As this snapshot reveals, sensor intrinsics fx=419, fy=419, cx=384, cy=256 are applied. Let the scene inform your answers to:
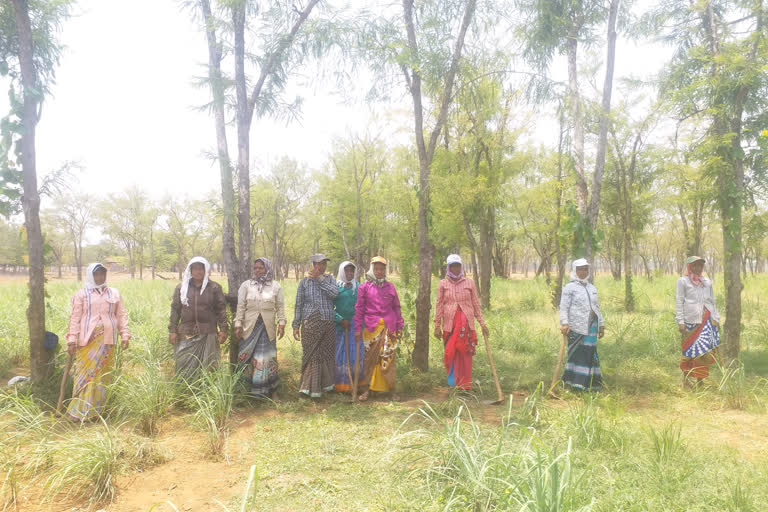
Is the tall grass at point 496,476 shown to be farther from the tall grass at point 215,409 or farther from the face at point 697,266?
the face at point 697,266

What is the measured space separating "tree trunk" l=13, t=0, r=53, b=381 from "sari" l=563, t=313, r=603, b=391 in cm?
631

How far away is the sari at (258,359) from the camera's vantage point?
4859 millimetres

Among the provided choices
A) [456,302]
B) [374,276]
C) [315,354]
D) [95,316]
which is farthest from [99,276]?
[456,302]

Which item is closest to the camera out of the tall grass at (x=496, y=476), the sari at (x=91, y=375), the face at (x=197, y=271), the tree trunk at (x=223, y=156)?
the tall grass at (x=496, y=476)


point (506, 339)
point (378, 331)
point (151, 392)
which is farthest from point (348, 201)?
point (151, 392)

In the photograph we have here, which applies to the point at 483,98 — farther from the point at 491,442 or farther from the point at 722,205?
the point at 491,442

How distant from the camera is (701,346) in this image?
205 inches

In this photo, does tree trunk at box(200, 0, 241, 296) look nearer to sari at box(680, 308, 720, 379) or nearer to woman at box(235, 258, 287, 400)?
woman at box(235, 258, 287, 400)

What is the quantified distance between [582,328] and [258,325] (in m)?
3.94

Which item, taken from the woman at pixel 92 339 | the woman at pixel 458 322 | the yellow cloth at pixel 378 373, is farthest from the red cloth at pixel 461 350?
the woman at pixel 92 339

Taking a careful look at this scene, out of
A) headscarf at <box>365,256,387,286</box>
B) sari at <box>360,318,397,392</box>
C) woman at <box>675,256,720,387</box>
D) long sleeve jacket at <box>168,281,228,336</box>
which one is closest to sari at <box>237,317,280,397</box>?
long sleeve jacket at <box>168,281,228,336</box>

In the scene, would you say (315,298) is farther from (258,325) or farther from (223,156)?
(223,156)

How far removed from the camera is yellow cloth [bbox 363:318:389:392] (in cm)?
517

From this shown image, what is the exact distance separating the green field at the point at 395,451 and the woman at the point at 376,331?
412 mm
